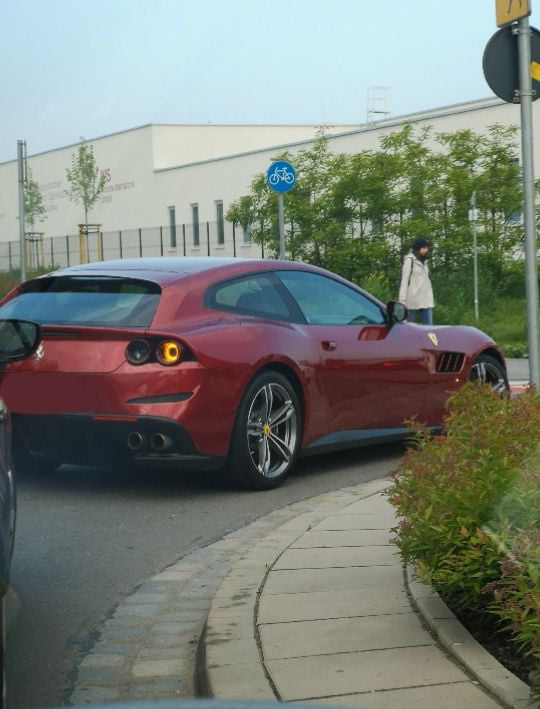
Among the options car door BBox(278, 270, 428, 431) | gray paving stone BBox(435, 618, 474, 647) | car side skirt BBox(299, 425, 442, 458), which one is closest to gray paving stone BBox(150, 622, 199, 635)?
gray paving stone BBox(435, 618, 474, 647)

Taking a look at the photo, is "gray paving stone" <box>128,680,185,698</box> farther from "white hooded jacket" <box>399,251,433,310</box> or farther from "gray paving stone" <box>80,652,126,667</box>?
"white hooded jacket" <box>399,251,433,310</box>

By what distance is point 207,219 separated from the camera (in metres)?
55.2

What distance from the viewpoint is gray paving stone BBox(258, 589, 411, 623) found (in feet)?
16.2

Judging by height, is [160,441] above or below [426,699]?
above

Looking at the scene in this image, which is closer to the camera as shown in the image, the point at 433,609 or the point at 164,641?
the point at 433,609

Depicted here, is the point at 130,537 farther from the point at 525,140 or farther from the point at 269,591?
the point at 525,140

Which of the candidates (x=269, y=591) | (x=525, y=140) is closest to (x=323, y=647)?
(x=269, y=591)

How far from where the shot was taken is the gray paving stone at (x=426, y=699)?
152 inches

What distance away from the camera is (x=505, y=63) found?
8344 mm

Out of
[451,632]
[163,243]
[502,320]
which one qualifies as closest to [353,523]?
[451,632]

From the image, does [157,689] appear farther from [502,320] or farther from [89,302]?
[502,320]

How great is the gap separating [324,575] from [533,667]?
158cm

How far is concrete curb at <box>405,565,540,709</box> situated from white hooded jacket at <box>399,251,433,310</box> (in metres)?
13.8

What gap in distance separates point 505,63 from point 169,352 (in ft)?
8.76
